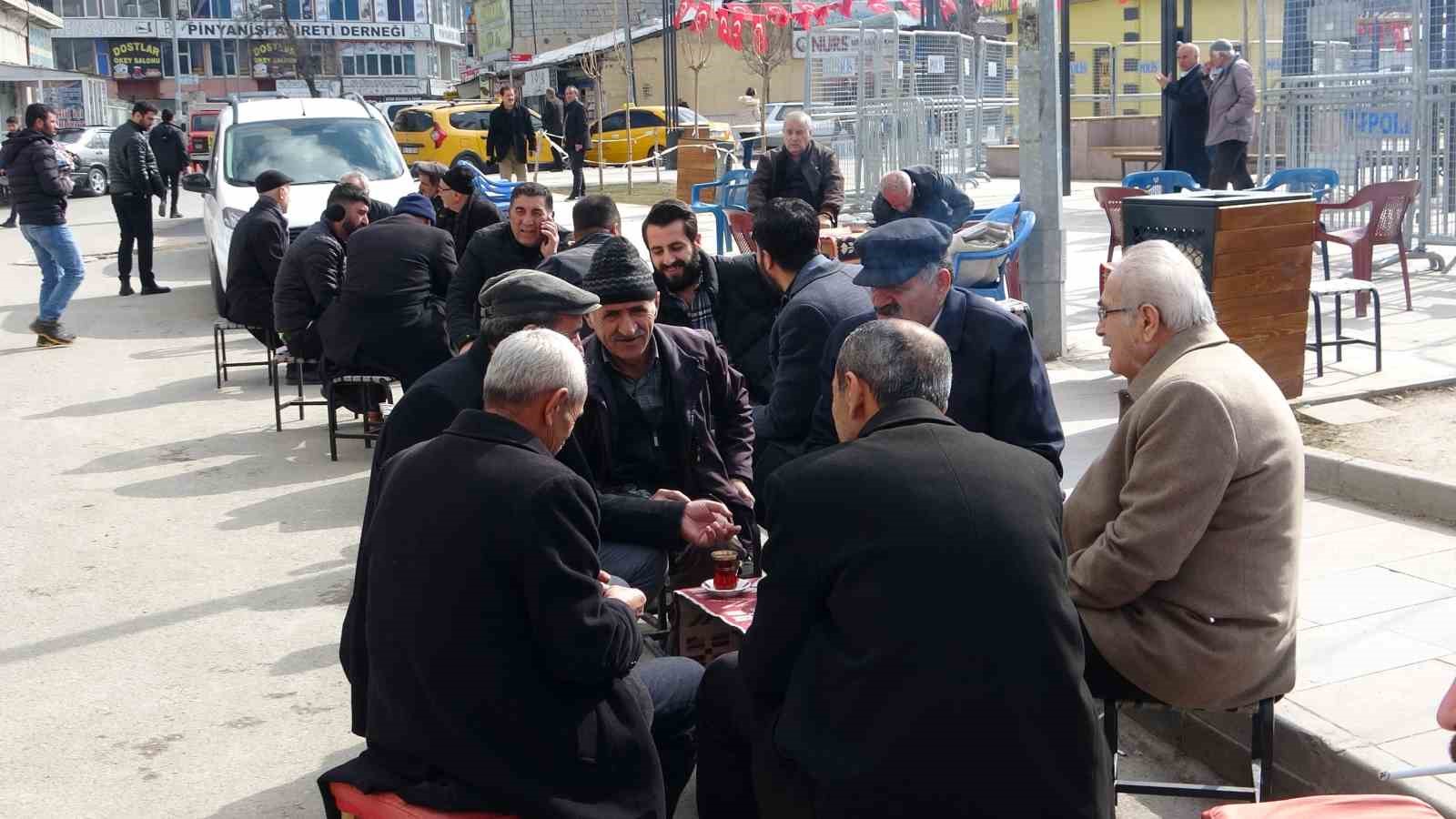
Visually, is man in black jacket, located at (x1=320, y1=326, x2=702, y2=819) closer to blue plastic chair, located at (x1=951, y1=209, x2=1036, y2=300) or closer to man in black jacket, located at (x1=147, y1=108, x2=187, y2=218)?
blue plastic chair, located at (x1=951, y1=209, x2=1036, y2=300)

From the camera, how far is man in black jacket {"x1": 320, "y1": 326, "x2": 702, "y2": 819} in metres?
3.16

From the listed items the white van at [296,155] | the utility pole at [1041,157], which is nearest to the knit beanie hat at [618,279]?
the utility pole at [1041,157]

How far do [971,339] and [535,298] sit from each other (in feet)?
4.41

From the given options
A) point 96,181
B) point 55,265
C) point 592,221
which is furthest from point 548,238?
point 96,181

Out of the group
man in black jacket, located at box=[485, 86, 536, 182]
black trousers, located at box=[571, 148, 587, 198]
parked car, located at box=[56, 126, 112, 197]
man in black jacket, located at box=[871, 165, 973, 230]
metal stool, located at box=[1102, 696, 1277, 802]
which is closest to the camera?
metal stool, located at box=[1102, 696, 1277, 802]

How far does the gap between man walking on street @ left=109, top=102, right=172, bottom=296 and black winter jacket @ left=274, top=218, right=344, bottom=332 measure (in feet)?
24.7

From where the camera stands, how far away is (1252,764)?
3.82m

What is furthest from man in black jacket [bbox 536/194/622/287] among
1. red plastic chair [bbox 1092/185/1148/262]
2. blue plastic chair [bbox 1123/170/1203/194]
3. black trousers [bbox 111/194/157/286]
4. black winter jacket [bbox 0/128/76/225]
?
black trousers [bbox 111/194/157/286]

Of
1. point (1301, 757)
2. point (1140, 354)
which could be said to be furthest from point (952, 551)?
point (1301, 757)

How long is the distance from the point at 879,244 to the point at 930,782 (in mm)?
2193

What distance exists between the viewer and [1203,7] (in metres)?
37.6

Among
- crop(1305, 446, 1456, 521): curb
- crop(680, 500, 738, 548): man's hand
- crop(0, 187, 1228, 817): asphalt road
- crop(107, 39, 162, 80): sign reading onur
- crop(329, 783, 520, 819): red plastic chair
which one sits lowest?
crop(0, 187, 1228, 817): asphalt road

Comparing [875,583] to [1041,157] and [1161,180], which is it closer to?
[1041,157]

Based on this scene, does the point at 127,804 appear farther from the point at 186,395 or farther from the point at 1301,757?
the point at 186,395
